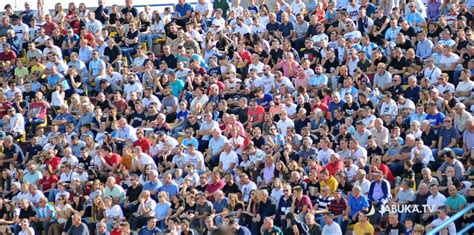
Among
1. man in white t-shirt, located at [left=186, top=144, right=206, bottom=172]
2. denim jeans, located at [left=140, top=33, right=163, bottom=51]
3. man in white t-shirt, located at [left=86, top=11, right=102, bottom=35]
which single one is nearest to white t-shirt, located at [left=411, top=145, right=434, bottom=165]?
man in white t-shirt, located at [left=186, top=144, right=206, bottom=172]

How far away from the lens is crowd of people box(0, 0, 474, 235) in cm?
2316

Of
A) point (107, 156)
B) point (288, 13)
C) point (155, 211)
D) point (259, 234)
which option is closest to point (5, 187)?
point (107, 156)

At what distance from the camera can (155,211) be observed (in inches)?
946

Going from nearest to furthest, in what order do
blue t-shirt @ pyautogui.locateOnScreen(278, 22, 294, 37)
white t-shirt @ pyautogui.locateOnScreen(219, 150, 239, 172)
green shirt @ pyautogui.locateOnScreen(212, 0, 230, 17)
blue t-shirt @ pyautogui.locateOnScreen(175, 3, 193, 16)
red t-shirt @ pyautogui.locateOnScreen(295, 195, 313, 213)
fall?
red t-shirt @ pyautogui.locateOnScreen(295, 195, 313, 213) → white t-shirt @ pyautogui.locateOnScreen(219, 150, 239, 172) → blue t-shirt @ pyautogui.locateOnScreen(278, 22, 294, 37) → blue t-shirt @ pyautogui.locateOnScreen(175, 3, 193, 16) → green shirt @ pyautogui.locateOnScreen(212, 0, 230, 17)

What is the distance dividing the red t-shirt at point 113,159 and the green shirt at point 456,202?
671 centimetres

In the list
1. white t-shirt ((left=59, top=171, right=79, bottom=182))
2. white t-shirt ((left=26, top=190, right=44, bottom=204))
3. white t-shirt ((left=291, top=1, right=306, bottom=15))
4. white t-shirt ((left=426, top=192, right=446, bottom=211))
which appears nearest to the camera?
white t-shirt ((left=426, top=192, right=446, bottom=211))

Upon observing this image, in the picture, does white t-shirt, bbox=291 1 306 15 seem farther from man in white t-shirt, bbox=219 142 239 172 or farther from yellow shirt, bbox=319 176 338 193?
yellow shirt, bbox=319 176 338 193

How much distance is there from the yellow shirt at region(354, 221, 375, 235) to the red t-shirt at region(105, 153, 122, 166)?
18.2 feet

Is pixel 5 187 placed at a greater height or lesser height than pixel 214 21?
lesser

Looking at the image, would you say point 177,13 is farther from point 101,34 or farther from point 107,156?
point 107,156

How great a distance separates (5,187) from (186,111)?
384 cm

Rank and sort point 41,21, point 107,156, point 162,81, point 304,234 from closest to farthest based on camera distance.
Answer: point 304,234 → point 107,156 → point 162,81 → point 41,21

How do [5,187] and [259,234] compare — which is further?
[5,187]

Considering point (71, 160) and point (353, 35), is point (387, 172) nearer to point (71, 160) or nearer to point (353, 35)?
point (353, 35)
